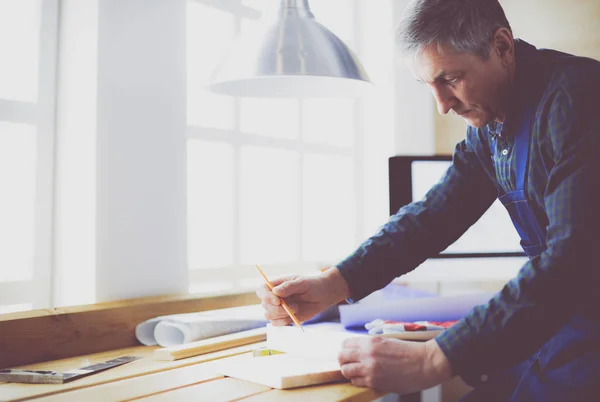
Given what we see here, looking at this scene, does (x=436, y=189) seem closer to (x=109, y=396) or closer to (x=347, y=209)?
(x=109, y=396)

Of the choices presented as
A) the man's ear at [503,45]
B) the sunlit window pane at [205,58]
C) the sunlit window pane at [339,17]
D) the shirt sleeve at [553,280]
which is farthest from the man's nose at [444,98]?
the sunlit window pane at [339,17]

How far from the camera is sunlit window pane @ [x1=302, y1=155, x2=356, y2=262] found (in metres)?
2.69

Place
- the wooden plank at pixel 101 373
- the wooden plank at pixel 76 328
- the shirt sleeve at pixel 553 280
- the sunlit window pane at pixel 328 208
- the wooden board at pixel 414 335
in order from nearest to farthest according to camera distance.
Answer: the shirt sleeve at pixel 553 280
the wooden plank at pixel 101 373
the wooden plank at pixel 76 328
the wooden board at pixel 414 335
the sunlit window pane at pixel 328 208

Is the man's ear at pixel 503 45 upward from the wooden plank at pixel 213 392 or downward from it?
upward

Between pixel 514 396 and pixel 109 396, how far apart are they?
797 mm

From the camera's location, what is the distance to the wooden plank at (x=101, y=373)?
1148 millimetres

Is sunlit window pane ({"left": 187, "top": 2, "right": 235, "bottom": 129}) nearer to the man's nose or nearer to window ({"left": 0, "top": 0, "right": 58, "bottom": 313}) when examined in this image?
window ({"left": 0, "top": 0, "right": 58, "bottom": 313})

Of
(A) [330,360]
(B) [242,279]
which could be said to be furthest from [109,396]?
(B) [242,279]

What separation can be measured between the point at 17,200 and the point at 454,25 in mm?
1207

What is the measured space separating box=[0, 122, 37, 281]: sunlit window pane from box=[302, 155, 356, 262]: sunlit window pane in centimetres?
122

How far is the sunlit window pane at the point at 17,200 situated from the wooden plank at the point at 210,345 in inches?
20.4

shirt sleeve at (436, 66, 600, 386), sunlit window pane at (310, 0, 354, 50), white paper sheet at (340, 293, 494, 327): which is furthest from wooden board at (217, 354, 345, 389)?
sunlit window pane at (310, 0, 354, 50)

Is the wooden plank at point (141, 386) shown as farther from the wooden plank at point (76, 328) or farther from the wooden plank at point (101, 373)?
the wooden plank at point (76, 328)

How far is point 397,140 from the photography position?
2.74 metres
